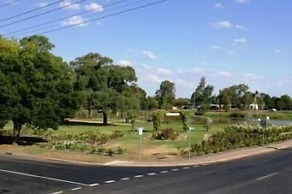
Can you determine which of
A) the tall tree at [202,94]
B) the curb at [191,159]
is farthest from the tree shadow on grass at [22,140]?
the tall tree at [202,94]

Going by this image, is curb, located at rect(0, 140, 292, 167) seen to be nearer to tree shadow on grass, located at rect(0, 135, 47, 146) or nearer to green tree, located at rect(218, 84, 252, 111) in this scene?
tree shadow on grass, located at rect(0, 135, 47, 146)

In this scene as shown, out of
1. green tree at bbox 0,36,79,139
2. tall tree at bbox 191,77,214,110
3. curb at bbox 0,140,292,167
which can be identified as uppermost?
tall tree at bbox 191,77,214,110

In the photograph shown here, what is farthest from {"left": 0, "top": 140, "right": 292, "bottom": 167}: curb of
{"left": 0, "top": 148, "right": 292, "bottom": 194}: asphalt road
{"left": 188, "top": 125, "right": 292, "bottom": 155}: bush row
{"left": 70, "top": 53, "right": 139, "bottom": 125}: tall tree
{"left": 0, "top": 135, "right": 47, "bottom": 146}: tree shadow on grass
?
{"left": 70, "top": 53, "right": 139, "bottom": 125}: tall tree

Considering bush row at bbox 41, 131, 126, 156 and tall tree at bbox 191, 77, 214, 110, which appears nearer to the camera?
bush row at bbox 41, 131, 126, 156

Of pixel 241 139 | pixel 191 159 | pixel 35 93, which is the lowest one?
pixel 191 159

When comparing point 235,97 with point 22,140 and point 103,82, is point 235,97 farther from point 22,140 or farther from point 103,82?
point 22,140

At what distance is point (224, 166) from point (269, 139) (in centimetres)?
2125

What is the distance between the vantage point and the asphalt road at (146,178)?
64.2ft

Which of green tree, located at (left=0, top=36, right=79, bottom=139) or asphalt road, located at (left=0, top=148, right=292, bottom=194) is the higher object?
green tree, located at (left=0, top=36, right=79, bottom=139)

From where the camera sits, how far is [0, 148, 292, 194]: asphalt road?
1958 cm

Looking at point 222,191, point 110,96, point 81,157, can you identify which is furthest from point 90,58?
point 222,191

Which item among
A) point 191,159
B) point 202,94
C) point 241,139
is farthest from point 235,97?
point 191,159

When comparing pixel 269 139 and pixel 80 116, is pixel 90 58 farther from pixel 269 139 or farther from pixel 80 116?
pixel 269 139

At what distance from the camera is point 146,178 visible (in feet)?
76.2
